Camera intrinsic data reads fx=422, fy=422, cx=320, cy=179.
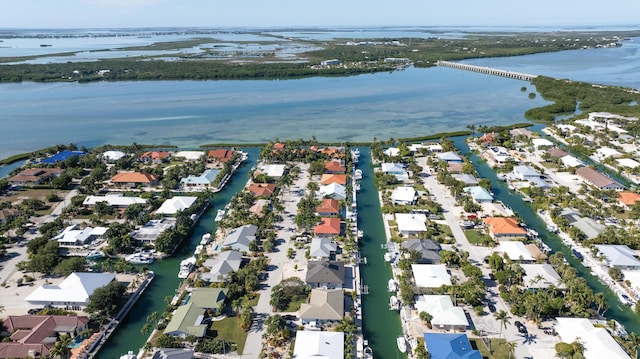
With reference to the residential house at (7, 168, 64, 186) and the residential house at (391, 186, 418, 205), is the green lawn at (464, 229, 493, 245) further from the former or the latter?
the residential house at (7, 168, 64, 186)

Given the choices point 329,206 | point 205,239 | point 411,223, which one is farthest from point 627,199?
point 205,239

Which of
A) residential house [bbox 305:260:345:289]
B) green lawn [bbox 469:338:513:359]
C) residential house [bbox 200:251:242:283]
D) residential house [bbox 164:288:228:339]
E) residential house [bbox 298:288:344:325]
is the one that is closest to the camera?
green lawn [bbox 469:338:513:359]

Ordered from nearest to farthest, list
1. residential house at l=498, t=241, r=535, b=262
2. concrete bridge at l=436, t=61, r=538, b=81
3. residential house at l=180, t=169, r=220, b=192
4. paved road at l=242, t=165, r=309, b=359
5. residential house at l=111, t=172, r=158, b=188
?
1. paved road at l=242, t=165, r=309, b=359
2. residential house at l=498, t=241, r=535, b=262
3. residential house at l=180, t=169, r=220, b=192
4. residential house at l=111, t=172, r=158, b=188
5. concrete bridge at l=436, t=61, r=538, b=81

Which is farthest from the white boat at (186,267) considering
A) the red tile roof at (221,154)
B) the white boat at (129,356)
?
the red tile roof at (221,154)

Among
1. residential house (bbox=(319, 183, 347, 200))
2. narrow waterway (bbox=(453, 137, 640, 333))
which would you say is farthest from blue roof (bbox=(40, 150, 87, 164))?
narrow waterway (bbox=(453, 137, 640, 333))

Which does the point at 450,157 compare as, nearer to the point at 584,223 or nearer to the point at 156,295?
the point at 584,223

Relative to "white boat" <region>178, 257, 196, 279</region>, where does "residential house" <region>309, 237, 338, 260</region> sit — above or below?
above
